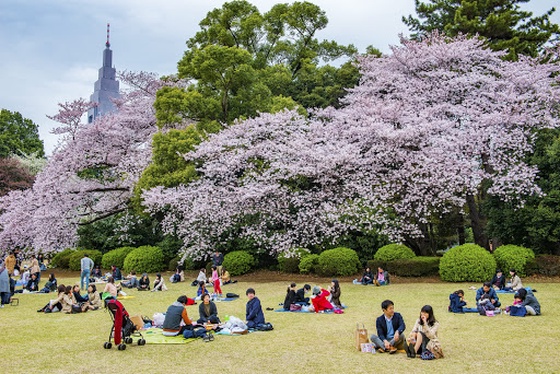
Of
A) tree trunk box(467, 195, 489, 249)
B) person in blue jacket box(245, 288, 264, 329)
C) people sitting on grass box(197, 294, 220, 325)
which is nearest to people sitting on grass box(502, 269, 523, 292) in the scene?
tree trunk box(467, 195, 489, 249)

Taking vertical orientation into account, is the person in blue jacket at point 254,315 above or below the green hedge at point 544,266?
below

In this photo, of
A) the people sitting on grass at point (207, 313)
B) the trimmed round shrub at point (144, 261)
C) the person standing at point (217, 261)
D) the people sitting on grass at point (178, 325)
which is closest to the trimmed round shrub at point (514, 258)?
the person standing at point (217, 261)

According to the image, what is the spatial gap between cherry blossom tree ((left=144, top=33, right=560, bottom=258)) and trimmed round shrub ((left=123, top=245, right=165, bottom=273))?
7.84 ft

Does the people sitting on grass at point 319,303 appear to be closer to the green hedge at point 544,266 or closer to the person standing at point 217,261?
the person standing at point 217,261

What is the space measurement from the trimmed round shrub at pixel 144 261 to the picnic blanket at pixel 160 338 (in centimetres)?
1495

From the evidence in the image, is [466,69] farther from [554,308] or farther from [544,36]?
[554,308]

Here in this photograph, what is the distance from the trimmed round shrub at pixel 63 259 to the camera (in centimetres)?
2940

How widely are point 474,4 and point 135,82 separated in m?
21.4

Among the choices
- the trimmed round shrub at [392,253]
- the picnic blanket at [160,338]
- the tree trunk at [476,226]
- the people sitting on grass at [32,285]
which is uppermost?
the tree trunk at [476,226]

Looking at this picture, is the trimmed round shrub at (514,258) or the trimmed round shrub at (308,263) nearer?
the trimmed round shrub at (514,258)

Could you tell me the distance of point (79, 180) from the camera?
2916 cm

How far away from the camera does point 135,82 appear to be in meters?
32.3

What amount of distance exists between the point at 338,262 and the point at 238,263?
4.80 meters

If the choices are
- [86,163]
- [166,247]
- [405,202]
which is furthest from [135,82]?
[405,202]
